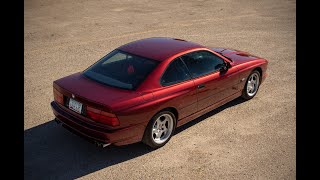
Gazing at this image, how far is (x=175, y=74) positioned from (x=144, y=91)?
75 cm

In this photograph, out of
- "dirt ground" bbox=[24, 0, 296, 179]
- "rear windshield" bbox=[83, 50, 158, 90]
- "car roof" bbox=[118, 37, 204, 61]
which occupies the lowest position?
"dirt ground" bbox=[24, 0, 296, 179]

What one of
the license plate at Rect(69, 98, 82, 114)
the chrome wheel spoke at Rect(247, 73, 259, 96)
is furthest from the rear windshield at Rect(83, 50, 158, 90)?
the chrome wheel spoke at Rect(247, 73, 259, 96)

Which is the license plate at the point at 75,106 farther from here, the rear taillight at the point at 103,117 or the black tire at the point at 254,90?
the black tire at the point at 254,90

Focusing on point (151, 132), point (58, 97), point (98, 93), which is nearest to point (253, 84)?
point (151, 132)

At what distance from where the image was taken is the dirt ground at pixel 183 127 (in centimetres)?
494

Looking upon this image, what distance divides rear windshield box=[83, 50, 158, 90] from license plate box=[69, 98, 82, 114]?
0.52 metres

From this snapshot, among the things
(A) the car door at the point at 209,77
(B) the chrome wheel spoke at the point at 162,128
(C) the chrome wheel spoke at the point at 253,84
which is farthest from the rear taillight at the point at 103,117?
(C) the chrome wheel spoke at the point at 253,84

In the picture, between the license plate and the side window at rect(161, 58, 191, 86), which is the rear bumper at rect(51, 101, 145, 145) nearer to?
the license plate

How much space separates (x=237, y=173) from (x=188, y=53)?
2.16m

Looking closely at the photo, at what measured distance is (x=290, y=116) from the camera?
21.3 ft

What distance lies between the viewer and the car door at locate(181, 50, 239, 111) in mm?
5742

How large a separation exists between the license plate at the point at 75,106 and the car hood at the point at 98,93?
0.28 ft
